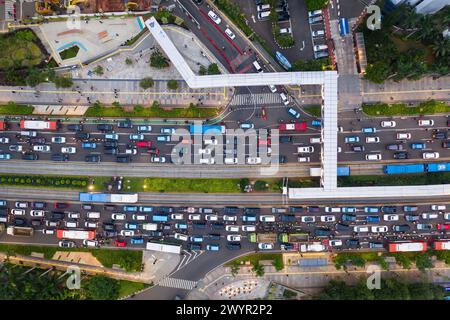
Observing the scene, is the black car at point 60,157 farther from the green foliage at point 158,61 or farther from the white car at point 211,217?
the white car at point 211,217

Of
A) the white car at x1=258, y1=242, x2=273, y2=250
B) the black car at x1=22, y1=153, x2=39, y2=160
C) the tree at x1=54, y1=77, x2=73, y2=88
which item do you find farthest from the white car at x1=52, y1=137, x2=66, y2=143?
the white car at x1=258, y1=242, x2=273, y2=250

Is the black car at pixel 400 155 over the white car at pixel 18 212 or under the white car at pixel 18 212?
over

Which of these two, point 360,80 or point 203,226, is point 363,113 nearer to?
point 360,80

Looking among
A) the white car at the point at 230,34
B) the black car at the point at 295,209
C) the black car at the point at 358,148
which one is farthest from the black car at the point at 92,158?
the black car at the point at 358,148

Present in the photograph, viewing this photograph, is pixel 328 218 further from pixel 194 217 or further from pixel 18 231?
pixel 18 231

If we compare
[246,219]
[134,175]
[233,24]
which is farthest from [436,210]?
[134,175]

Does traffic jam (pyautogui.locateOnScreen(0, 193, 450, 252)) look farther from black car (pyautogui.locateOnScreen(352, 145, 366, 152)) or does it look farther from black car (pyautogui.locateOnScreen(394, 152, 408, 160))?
black car (pyautogui.locateOnScreen(352, 145, 366, 152))
